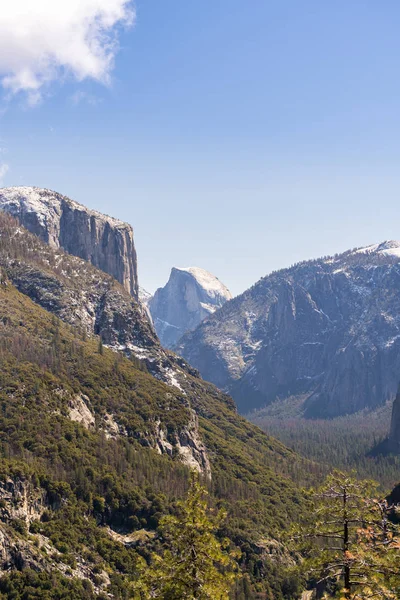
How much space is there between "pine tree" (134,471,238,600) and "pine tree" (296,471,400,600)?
19.4 ft

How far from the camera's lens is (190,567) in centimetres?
3653

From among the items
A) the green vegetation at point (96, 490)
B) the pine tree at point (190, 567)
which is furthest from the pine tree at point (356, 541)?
the green vegetation at point (96, 490)

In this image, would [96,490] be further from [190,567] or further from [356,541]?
[356,541]

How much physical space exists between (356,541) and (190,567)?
36.2ft

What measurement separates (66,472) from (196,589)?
13000cm

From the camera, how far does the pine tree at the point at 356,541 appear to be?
2903 cm

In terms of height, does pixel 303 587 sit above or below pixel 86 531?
below

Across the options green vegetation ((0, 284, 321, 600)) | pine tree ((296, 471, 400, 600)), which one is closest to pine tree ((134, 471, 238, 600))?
pine tree ((296, 471, 400, 600))

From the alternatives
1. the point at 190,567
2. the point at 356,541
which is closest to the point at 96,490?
the point at 190,567

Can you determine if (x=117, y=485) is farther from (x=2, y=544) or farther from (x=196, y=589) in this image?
(x=196, y=589)

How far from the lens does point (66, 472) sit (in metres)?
156

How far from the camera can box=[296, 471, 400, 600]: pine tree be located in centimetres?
2903

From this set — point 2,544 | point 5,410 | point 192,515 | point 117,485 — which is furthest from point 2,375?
point 192,515

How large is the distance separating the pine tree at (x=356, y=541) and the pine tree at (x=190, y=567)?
591cm
